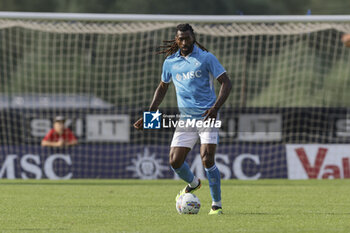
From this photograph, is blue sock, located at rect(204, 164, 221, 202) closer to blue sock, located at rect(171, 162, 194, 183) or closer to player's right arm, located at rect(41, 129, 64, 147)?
blue sock, located at rect(171, 162, 194, 183)

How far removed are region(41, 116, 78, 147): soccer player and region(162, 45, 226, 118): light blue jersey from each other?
823 centimetres

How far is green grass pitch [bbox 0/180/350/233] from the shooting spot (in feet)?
26.2

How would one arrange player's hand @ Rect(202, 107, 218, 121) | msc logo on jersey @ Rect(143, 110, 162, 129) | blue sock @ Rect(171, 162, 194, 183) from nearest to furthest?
1. player's hand @ Rect(202, 107, 218, 121)
2. blue sock @ Rect(171, 162, 194, 183)
3. msc logo on jersey @ Rect(143, 110, 162, 129)

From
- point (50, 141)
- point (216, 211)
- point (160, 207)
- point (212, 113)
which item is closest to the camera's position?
point (212, 113)

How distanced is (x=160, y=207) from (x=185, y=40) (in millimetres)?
2347

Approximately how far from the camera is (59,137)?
17.5 metres

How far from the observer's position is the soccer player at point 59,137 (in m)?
17.4

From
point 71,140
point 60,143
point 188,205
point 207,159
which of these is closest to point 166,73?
point 207,159

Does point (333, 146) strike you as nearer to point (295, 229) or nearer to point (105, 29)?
point (105, 29)

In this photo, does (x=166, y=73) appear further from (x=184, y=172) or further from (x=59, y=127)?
(x=59, y=127)

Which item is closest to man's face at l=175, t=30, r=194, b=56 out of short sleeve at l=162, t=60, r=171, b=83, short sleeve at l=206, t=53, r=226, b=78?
short sleeve at l=206, t=53, r=226, b=78

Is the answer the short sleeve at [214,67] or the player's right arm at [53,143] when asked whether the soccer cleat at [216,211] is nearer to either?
the short sleeve at [214,67]

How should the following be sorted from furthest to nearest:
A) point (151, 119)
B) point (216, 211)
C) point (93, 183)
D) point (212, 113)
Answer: point (93, 183), point (151, 119), point (216, 211), point (212, 113)

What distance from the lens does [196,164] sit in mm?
17141
